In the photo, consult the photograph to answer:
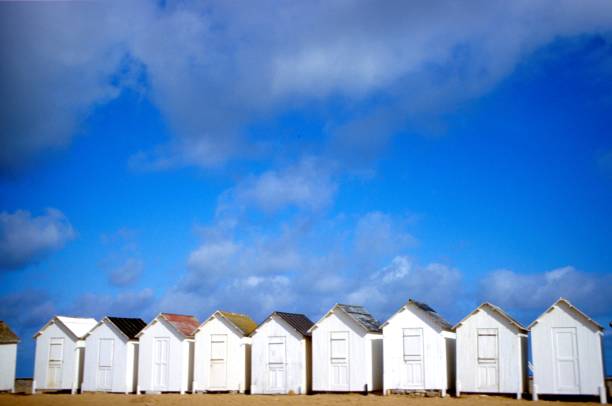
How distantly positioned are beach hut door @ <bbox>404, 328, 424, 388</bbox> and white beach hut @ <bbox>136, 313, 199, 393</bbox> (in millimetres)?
14844

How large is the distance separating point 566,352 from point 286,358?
1655 cm

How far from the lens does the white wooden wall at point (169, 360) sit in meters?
47.8

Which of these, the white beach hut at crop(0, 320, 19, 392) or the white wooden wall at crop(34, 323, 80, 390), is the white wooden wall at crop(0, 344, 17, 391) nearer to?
the white beach hut at crop(0, 320, 19, 392)

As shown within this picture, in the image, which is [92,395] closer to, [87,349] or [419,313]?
[87,349]

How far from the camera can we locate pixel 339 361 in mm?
43969

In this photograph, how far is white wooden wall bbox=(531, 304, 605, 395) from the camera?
37.9 metres

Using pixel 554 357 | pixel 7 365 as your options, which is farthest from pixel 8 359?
pixel 554 357

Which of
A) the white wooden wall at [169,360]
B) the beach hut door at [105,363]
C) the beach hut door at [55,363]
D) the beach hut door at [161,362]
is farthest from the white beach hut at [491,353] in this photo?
the beach hut door at [55,363]

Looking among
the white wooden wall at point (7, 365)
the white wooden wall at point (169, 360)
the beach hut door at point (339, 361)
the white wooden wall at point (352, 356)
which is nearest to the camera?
the white wooden wall at point (352, 356)

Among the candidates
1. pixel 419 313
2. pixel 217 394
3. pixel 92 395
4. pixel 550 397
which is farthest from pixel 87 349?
pixel 550 397

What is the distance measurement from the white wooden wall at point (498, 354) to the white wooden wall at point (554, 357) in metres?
1.08

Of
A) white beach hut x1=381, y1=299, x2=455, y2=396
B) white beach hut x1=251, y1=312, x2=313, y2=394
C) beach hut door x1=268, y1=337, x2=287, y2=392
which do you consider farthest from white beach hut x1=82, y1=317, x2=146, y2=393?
white beach hut x1=381, y1=299, x2=455, y2=396

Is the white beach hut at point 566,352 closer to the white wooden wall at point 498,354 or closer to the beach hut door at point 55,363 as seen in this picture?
the white wooden wall at point 498,354

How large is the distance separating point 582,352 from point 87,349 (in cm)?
3232
